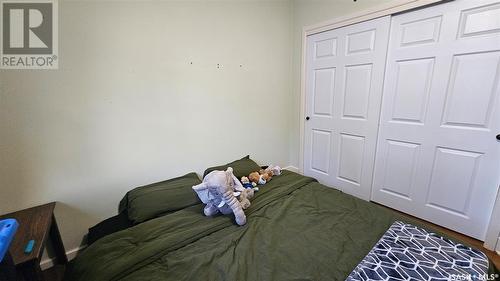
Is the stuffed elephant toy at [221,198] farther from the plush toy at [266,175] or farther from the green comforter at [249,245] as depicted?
the plush toy at [266,175]

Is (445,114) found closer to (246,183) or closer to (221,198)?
(246,183)

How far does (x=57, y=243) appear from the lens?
1.50 meters

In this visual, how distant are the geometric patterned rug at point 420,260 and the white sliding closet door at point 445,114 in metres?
1.03

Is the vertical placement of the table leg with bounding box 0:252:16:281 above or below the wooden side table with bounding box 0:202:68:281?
above

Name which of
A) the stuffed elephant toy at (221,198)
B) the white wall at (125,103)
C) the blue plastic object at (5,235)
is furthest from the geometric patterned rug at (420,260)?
the white wall at (125,103)

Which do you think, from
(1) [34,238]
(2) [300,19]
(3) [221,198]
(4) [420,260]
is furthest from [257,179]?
(2) [300,19]

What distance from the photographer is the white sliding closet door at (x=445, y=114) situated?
1.62m

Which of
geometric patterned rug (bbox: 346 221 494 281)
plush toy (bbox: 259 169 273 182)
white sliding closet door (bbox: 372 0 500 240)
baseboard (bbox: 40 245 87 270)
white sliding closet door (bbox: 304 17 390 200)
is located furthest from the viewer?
white sliding closet door (bbox: 304 17 390 200)

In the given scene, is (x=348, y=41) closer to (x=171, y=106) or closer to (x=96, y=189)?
(x=171, y=106)

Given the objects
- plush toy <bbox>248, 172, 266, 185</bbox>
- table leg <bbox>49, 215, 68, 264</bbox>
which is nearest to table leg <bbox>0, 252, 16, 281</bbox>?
table leg <bbox>49, 215, 68, 264</bbox>

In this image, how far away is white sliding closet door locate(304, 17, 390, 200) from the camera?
2.19 meters

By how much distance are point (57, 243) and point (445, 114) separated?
324cm

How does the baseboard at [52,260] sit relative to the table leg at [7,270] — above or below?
below

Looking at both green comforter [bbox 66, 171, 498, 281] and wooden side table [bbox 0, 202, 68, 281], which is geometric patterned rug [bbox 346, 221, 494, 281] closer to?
green comforter [bbox 66, 171, 498, 281]
